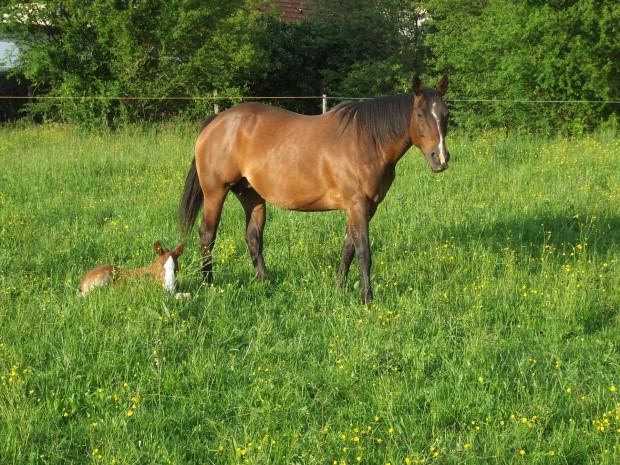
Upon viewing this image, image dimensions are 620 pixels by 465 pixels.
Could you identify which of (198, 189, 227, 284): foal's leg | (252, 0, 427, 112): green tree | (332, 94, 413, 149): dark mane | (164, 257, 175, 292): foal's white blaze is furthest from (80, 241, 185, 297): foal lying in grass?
(252, 0, 427, 112): green tree

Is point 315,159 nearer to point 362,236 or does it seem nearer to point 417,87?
point 362,236

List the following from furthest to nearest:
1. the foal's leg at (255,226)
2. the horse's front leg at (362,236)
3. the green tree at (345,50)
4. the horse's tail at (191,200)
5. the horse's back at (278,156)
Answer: the green tree at (345,50), the horse's tail at (191,200), the foal's leg at (255,226), the horse's back at (278,156), the horse's front leg at (362,236)

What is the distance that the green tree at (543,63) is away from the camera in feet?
51.6

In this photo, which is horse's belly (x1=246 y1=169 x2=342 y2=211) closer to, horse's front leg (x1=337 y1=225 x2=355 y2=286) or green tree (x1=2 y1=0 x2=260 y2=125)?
horse's front leg (x1=337 y1=225 x2=355 y2=286)

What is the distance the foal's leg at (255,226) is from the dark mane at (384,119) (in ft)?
4.72

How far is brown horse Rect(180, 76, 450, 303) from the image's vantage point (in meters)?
6.07

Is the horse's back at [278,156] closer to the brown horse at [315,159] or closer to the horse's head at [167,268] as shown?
the brown horse at [315,159]

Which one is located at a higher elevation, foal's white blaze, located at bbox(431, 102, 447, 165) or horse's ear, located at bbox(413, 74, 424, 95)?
horse's ear, located at bbox(413, 74, 424, 95)

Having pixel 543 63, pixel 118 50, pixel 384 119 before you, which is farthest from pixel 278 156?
pixel 118 50

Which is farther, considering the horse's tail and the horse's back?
the horse's tail

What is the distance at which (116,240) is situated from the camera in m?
7.79

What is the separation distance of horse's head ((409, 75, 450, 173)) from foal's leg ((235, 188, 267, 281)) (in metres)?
2.05

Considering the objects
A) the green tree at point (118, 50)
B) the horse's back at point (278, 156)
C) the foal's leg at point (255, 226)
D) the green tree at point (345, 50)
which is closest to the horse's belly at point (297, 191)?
the horse's back at point (278, 156)

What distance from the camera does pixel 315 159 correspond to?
6496mm
